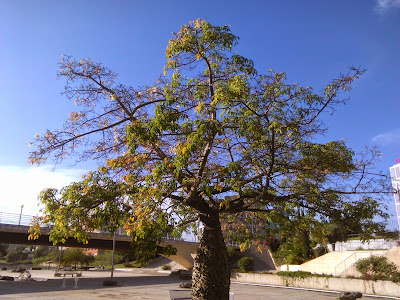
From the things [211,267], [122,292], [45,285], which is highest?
[211,267]

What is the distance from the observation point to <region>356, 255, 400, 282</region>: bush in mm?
20453

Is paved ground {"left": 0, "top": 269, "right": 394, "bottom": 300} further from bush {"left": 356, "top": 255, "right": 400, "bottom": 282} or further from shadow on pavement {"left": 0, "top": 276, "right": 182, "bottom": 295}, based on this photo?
bush {"left": 356, "top": 255, "right": 400, "bottom": 282}

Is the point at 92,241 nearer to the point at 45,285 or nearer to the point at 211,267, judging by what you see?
the point at 45,285

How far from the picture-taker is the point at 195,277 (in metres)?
6.74

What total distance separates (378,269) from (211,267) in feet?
65.6

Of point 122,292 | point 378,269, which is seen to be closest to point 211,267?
point 122,292

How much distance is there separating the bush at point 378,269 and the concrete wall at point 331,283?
44cm

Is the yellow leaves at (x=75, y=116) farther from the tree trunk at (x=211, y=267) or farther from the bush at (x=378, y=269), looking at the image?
the bush at (x=378, y=269)

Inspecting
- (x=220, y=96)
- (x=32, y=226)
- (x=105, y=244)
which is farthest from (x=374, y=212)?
(x=105, y=244)

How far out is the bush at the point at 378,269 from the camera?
67.1 feet

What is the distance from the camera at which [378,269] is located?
22.0 m

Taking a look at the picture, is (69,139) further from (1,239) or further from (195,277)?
(1,239)

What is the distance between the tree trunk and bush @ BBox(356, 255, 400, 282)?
58.0 feet

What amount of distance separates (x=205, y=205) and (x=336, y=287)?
2031cm
